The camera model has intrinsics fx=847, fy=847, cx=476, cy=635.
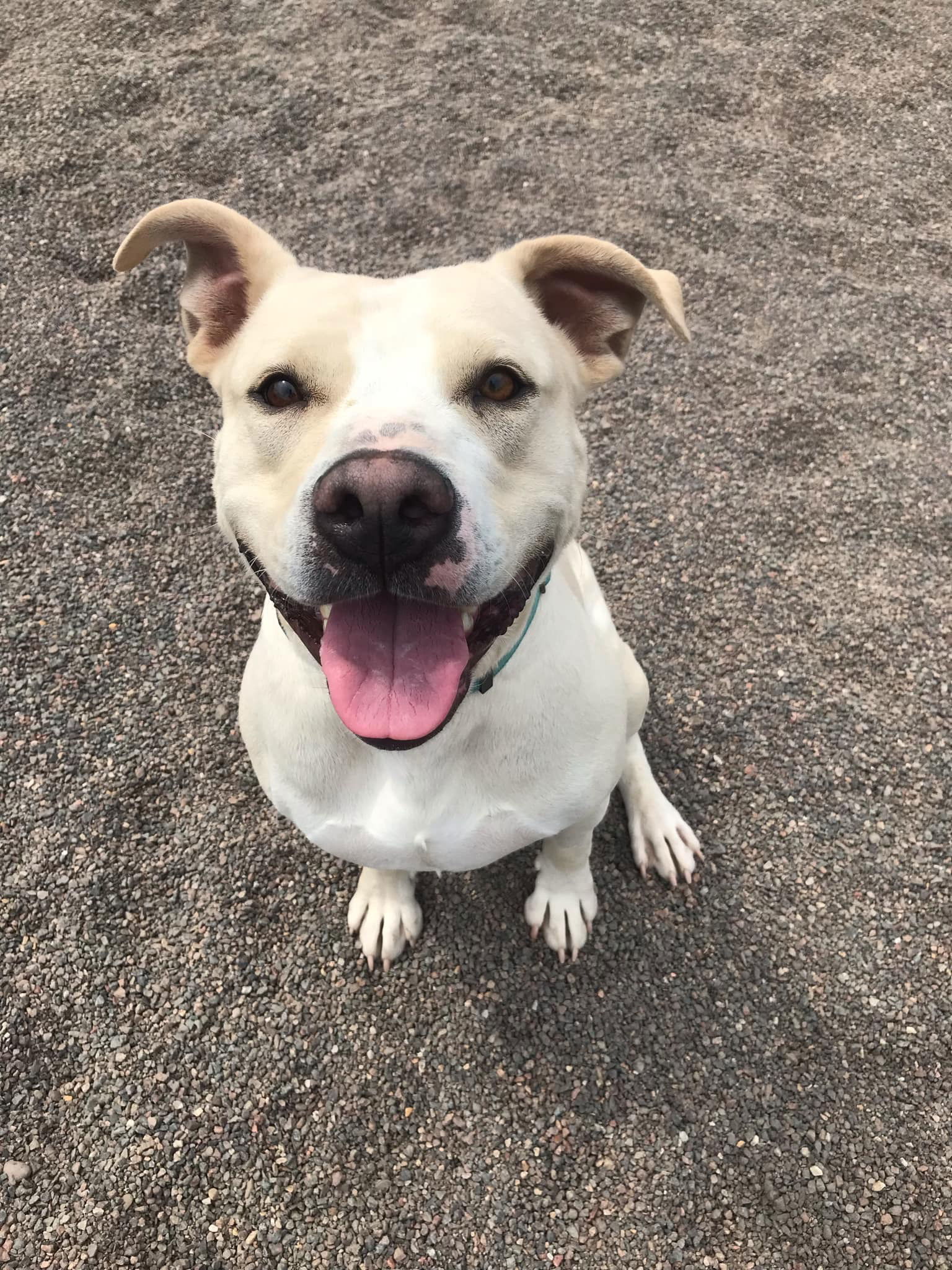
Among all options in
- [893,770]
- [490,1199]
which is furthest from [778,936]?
[490,1199]

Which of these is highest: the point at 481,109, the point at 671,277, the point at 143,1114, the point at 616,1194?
the point at 671,277

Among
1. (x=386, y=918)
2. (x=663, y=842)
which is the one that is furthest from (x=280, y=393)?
(x=663, y=842)

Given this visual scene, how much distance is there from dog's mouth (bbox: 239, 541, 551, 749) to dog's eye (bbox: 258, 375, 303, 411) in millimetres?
313

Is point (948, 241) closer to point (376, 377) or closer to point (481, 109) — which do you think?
point (481, 109)

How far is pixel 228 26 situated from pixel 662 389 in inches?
154

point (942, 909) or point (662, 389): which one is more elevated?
point (662, 389)

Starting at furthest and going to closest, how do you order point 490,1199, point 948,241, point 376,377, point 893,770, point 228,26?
1. point 228,26
2. point 948,241
3. point 893,770
4. point 490,1199
5. point 376,377

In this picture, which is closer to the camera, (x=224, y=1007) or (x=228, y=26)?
(x=224, y=1007)

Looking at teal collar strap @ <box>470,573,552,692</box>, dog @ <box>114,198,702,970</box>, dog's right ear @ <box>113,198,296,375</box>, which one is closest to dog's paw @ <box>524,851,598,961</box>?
dog @ <box>114,198,702,970</box>

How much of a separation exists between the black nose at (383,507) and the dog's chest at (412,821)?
0.77 meters

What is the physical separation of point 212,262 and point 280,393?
544mm

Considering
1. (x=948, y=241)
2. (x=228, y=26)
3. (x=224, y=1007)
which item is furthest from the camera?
(x=228, y=26)

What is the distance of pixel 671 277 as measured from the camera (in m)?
1.98

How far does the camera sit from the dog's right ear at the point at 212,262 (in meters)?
1.88
